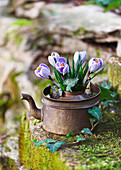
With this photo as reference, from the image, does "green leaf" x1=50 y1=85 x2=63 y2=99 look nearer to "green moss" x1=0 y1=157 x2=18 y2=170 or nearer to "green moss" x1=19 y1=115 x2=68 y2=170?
"green moss" x1=19 y1=115 x2=68 y2=170

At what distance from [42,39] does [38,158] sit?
2.96 metres

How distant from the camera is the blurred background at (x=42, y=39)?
3.89 meters

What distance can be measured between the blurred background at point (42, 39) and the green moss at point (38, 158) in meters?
1.28

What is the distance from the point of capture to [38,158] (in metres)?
1.92

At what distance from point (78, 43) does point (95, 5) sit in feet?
3.42

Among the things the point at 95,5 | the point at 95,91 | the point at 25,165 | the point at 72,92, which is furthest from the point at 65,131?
the point at 95,5

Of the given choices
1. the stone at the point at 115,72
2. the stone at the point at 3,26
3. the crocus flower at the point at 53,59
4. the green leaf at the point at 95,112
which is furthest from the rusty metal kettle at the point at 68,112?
the stone at the point at 3,26

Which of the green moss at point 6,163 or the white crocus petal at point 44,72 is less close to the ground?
the white crocus petal at point 44,72

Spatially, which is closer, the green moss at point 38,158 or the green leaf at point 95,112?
the green moss at point 38,158

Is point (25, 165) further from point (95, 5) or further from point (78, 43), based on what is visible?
point (95, 5)

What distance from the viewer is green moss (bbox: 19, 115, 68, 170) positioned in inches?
68.8

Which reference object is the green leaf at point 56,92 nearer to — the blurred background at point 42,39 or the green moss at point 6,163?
the green moss at point 6,163

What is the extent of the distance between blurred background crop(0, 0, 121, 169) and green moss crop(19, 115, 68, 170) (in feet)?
4.21

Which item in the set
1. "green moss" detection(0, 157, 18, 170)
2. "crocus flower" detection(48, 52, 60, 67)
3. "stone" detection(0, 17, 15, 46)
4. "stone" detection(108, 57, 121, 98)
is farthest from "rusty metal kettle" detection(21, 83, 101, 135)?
"stone" detection(0, 17, 15, 46)
